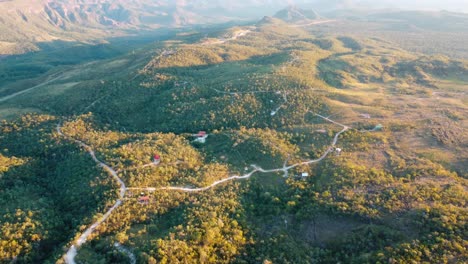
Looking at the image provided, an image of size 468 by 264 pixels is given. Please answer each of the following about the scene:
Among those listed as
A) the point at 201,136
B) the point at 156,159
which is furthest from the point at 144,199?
the point at 201,136

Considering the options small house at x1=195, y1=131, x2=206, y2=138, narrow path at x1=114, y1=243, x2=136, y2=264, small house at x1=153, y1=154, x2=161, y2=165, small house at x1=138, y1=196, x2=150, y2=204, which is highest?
small house at x1=153, y1=154, x2=161, y2=165

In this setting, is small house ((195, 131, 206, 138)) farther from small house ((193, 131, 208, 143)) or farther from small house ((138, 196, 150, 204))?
small house ((138, 196, 150, 204))

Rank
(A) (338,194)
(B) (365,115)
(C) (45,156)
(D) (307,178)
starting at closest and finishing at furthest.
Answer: (A) (338,194) < (D) (307,178) < (C) (45,156) < (B) (365,115)

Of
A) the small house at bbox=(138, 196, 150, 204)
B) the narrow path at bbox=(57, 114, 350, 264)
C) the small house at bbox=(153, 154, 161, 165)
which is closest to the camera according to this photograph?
the narrow path at bbox=(57, 114, 350, 264)

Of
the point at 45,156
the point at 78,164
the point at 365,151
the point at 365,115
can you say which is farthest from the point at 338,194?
the point at 45,156

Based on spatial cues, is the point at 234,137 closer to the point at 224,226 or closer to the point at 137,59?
the point at 224,226

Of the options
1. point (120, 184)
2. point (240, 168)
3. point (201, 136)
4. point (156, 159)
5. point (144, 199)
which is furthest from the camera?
point (201, 136)

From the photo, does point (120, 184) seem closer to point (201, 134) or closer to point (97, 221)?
point (97, 221)

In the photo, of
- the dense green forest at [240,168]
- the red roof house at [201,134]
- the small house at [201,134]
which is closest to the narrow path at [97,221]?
the dense green forest at [240,168]

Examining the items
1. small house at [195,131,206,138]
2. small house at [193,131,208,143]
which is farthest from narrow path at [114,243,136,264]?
small house at [195,131,206,138]
